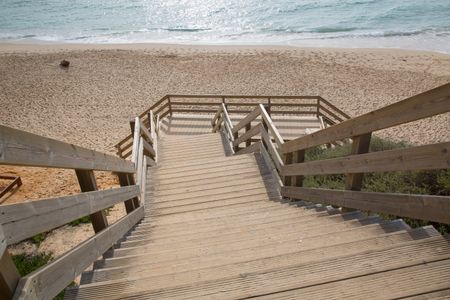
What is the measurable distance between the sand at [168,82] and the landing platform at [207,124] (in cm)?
261

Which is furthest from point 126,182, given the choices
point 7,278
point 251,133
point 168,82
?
point 168,82

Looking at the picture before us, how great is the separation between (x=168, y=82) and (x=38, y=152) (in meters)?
19.3

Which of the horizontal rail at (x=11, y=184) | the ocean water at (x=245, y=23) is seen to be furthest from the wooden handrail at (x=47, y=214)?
the ocean water at (x=245, y=23)

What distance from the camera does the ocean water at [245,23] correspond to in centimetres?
3022

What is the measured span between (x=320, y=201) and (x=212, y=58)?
21.9 meters

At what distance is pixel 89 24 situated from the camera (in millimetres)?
43406

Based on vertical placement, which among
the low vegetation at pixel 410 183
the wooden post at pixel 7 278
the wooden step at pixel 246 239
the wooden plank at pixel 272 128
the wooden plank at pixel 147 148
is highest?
the wooden post at pixel 7 278

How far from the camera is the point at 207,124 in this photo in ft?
43.7

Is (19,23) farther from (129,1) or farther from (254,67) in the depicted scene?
(254,67)

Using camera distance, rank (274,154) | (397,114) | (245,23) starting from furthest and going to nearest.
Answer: (245,23) < (274,154) < (397,114)

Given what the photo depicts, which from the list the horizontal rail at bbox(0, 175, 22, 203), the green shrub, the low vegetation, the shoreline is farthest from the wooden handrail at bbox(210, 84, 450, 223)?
the shoreline

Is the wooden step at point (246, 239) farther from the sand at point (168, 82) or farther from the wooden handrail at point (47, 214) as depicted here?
the sand at point (168, 82)

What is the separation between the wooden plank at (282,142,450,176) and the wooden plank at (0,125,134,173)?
6.72 ft

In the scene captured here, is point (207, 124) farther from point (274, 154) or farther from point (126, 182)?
point (126, 182)
